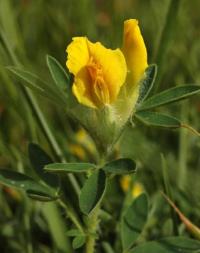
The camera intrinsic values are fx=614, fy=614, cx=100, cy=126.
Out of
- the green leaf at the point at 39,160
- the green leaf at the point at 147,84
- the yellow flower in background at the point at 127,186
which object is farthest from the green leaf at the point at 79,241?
the yellow flower in background at the point at 127,186

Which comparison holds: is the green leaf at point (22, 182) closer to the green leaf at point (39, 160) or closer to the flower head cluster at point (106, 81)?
the green leaf at point (39, 160)

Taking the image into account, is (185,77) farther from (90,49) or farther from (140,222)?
(90,49)

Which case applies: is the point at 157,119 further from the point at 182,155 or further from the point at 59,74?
the point at 182,155

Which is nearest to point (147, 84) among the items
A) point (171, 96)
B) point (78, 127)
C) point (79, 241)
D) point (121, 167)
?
point (171, 96)

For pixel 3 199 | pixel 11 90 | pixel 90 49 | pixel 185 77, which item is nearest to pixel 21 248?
pixel 3 199

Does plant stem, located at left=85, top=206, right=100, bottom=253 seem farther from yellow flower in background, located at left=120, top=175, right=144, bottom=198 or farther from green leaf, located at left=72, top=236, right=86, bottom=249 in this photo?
yellow flower in background, located at left=120, top=175, right=144, bottom=198

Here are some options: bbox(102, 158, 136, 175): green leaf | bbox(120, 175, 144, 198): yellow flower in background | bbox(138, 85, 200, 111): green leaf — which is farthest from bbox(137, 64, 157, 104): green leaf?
bbox(120, 175, 144, 198): yellow flower in background
